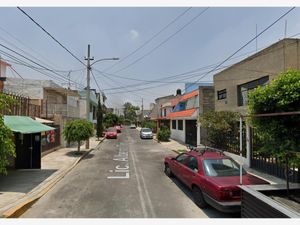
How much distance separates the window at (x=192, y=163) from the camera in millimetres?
8578

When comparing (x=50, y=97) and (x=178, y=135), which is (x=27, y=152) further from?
(x=178, y=135)

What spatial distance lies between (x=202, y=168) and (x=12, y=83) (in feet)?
83.3

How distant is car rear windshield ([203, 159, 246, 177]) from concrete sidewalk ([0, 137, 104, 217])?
16.9ft

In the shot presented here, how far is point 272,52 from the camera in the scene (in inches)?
566

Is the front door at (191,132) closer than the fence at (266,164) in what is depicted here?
No

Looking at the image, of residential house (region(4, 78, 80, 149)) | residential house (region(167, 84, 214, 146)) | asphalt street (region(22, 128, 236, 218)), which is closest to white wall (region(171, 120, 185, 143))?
residential house (region(167, 84, 214, 146))

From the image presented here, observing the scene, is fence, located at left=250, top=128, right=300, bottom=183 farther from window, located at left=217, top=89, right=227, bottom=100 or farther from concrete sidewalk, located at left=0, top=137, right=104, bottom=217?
window, located at left=217, top=89, right=227, bottom=100

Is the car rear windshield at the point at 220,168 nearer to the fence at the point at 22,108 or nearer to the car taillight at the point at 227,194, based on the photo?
the car taillight at the point at 227,194

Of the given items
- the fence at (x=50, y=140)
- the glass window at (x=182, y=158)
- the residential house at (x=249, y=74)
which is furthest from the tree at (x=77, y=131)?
the residential house at (x=249, y=74)

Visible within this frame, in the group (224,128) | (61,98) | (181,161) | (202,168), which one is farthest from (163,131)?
(202,168)

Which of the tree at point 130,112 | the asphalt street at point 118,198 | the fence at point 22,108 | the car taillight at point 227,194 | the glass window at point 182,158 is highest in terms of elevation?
the tree at point 130,112

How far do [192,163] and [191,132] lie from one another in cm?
1609

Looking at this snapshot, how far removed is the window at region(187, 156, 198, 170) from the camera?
28.1ft

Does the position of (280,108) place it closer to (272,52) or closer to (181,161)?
(181,161)
